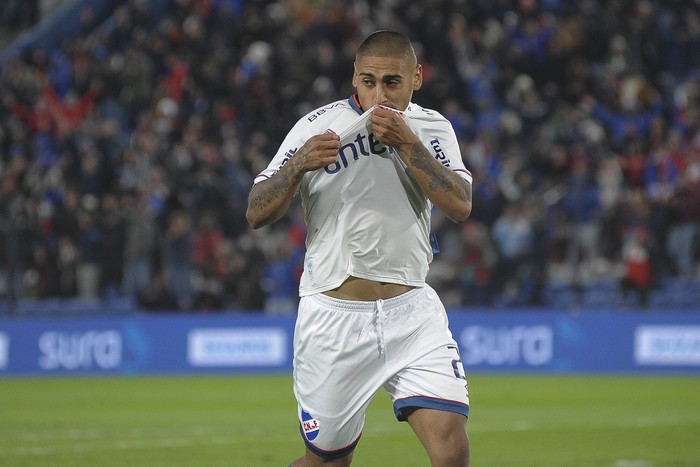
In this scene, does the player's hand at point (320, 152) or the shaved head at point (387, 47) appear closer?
the player's hand at point (320, 152)

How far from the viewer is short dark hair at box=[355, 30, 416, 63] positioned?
16.5ft

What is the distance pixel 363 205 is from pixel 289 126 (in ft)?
52.9

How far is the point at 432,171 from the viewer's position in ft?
16.4

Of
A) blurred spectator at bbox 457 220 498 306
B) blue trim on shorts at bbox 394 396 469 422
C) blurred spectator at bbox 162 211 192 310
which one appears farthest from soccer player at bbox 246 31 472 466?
blurred spectator at bbox 162 211 192 310

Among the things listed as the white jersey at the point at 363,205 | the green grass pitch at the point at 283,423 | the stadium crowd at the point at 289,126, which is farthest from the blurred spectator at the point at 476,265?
the white jersey at the point at 363,205

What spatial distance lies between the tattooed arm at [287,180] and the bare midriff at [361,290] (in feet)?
1.40

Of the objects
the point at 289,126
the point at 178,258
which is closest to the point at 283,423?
the point at 178,258

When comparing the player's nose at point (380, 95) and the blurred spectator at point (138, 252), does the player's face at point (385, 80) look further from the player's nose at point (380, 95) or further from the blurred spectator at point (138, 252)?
the blurred spectator at point (138, 252)

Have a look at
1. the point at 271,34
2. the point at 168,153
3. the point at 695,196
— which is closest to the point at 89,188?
the point at 168,153

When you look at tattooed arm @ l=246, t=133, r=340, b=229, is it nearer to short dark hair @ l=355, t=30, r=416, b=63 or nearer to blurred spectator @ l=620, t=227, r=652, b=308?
short dark hair @ l=355, t=30, r=416, b=63

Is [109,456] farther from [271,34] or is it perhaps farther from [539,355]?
[271,34]

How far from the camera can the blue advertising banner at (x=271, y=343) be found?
58.0ft

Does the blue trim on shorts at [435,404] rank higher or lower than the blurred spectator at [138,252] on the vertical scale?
higher

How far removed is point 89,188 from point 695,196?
32.1 ft
